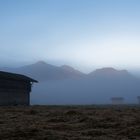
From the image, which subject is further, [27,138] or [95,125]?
[95,125]

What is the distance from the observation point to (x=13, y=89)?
48938mm

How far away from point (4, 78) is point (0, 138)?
1359 inches

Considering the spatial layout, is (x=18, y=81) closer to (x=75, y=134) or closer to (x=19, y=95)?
(x=19, y=95)

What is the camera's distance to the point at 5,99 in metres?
46.7

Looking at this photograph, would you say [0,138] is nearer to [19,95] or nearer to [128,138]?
[128,138]

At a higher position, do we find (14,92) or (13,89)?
(13,89)

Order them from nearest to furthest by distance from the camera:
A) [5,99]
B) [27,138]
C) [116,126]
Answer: [27,138] → [116,126] → [5,99]

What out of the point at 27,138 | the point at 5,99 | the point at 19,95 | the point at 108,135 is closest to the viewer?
A: the point at 27,138

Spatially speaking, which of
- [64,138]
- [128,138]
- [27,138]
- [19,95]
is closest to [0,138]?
[27,138]

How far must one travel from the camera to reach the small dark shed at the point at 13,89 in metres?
46.5

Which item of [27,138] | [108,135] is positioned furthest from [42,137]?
Result: [108,135]

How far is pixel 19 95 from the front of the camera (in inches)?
1996

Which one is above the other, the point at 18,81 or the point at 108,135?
the point at 18,81

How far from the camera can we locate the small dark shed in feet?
152
